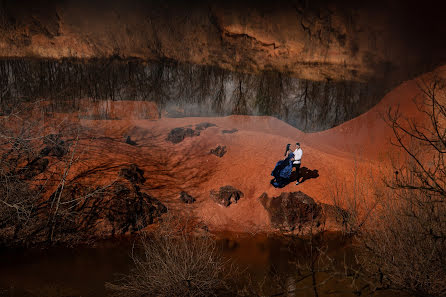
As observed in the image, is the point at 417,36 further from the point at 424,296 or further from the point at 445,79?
the point at 424,296

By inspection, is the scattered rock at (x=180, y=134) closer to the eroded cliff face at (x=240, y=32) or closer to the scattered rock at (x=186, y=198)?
the eroded cliff face at (x=240, y=32)

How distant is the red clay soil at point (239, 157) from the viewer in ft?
33.1

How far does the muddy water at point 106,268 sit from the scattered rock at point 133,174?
2.92 m

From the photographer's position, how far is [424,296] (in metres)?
3.50

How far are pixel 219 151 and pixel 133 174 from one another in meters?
4.37

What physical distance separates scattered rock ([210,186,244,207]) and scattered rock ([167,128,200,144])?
5.57 m

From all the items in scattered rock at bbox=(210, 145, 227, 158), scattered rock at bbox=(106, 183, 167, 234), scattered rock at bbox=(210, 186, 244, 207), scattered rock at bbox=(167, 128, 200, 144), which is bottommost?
scattered rock at bbox=(106, 183, 167, 234)

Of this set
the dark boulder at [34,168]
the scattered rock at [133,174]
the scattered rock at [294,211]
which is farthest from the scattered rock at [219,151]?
the dark boulder at [34,168]

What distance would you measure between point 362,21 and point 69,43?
13.8 m

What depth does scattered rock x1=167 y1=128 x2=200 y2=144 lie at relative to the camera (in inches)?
605

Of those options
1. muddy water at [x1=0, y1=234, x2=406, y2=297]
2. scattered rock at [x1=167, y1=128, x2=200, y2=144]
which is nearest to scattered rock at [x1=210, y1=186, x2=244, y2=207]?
muddy water at [x1=0, y1=234, x2=406, y2=297]

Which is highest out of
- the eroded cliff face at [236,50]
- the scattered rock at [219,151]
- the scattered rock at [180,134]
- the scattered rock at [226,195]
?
the eroded cliff face at [236,50]

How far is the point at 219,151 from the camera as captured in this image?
13.4 m

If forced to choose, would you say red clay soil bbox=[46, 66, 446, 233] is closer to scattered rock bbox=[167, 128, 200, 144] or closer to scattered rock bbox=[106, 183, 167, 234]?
scattered rock bbox=[167, 128, 200, 144]
